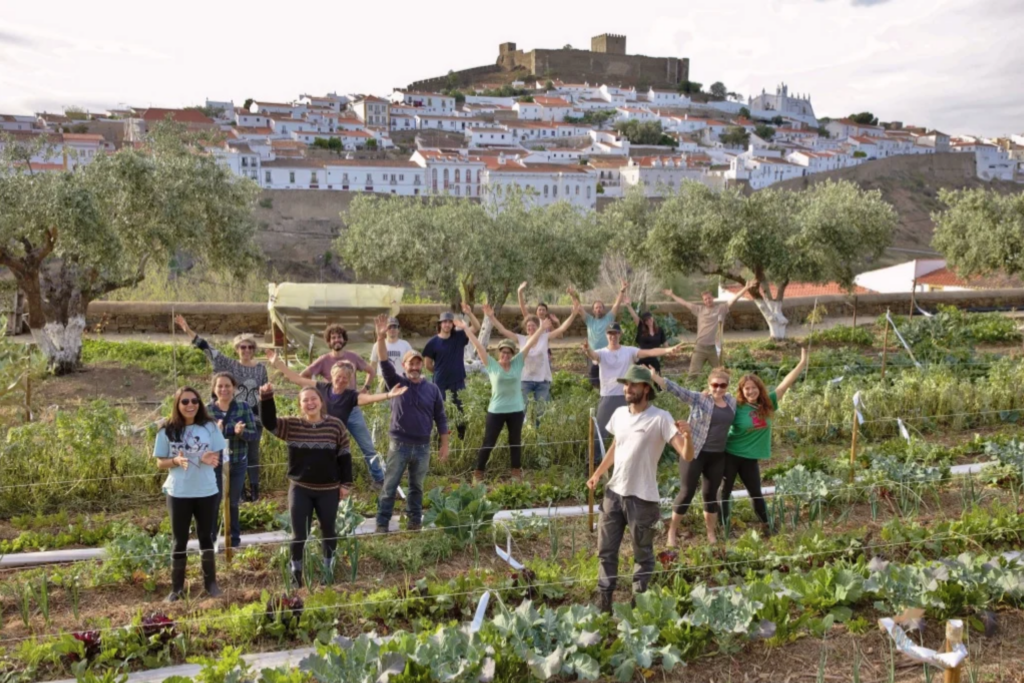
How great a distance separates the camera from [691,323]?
17.8 metres

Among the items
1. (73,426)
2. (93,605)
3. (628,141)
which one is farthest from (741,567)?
(628,141)

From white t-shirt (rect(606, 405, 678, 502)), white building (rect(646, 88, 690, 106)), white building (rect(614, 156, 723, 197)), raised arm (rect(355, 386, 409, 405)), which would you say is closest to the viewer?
white t-shirt (rect(606, 405, 678, 502))

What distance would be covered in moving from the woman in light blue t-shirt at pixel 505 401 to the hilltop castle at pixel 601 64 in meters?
143

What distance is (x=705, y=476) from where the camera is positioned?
6121 mm

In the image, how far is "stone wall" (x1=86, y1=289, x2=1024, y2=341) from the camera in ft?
50.3

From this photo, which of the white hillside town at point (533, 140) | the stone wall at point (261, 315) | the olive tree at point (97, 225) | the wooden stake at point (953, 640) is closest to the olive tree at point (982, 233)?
the stone wall at point (261, 315)

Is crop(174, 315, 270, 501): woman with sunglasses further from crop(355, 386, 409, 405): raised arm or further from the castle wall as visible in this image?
the castle wall

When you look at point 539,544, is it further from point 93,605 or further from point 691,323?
point 691,323

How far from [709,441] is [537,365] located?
314 cm

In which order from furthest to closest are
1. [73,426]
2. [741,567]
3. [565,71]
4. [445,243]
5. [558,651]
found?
[565,71], [445,243], [73,426], [741,567], [558,651]

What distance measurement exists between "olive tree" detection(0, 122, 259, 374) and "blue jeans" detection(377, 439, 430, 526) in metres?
7.15

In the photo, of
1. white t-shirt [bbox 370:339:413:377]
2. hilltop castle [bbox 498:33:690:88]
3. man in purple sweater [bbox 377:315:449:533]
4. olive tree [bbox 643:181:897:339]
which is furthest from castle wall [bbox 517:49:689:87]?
man in purple sweater [bbox 377:315:449:533]

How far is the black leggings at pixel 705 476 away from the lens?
6.05 metres

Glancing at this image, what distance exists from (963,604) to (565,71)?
148308 millimetres
